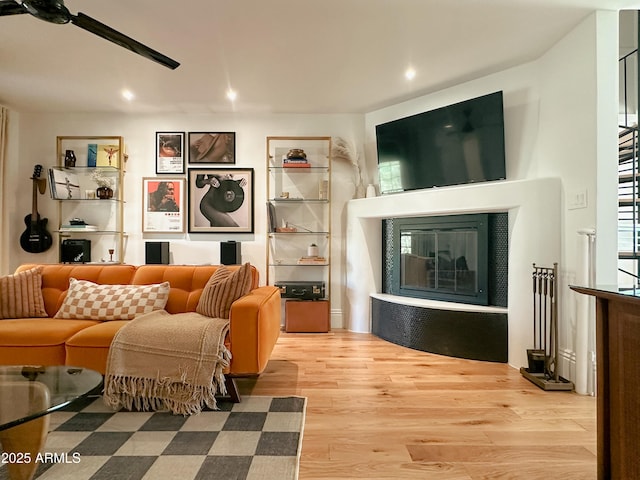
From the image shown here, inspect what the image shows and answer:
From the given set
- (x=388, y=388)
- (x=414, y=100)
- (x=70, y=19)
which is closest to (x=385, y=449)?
(x=388, y=388)

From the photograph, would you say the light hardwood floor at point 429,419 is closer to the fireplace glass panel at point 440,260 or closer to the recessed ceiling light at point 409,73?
the fireplace glass panel at point 440,260

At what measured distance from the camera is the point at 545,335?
2.54 m

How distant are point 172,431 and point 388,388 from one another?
4.47 feet

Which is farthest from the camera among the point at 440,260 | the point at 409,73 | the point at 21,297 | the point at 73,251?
the point at 73,251

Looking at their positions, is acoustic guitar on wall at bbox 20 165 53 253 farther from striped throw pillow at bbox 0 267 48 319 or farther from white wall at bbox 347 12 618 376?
white wall at bbox 347 12 618 376

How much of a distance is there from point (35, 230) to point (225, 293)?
3028mm

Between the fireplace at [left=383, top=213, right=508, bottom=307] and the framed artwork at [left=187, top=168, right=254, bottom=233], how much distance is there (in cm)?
165

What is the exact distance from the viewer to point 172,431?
1.84 m

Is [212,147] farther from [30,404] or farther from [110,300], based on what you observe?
[30,404]

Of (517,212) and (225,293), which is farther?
(517,212)

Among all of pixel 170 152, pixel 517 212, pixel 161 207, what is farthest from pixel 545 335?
pixel 170 152

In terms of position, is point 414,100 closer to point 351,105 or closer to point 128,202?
point 351,105

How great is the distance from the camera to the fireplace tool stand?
97.2 inches

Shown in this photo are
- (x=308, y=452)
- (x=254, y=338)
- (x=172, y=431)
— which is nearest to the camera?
(x=308, y=452)
